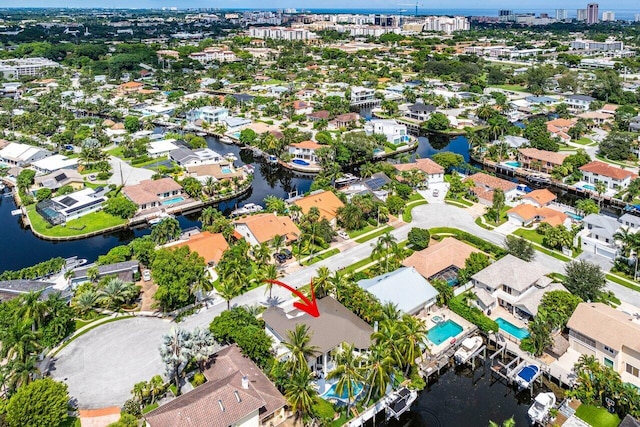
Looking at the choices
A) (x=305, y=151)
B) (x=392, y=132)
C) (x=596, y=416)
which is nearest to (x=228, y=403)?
(x=596, y=416)

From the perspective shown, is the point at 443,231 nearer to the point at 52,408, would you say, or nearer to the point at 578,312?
A: the point at 578,312

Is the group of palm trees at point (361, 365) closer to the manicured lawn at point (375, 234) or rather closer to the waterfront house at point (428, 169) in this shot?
the manicured lawn at point (375, 234)

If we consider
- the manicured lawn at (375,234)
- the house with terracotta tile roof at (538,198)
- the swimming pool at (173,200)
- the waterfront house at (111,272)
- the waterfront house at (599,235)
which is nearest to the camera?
the waterfront house at (111,272)

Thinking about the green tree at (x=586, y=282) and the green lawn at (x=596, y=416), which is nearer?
the green lawn at (x=596, y=416)

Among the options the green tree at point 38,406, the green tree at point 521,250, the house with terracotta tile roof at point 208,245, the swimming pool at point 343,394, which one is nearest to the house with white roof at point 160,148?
the house with terracotta tile roof at point 208,245

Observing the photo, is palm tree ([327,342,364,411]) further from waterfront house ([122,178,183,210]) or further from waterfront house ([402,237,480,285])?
waterfront house ([122,178,183,210])

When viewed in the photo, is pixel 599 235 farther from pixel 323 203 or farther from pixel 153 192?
pixel 153 192
